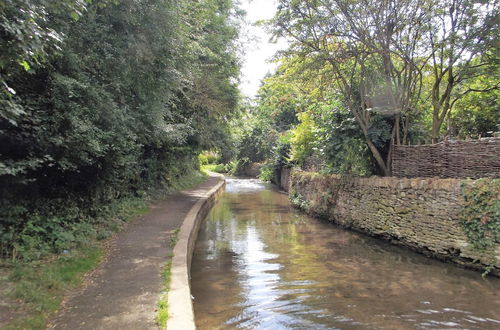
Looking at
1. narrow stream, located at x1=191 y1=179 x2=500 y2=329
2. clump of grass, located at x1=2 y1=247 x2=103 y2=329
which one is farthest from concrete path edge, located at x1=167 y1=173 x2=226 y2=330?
clump of grass, located at x1=2 y1=247 x2=103 y2=329

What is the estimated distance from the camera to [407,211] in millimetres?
9430

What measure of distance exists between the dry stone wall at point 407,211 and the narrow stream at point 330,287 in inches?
13.1

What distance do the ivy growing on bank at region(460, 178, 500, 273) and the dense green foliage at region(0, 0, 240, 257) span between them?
7180mm

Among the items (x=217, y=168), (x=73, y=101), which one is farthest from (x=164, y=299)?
(x=217, y=168)

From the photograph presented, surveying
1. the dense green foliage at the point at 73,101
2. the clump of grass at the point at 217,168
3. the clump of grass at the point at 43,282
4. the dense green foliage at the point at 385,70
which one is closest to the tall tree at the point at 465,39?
the dense green foliage at the point at 385,70

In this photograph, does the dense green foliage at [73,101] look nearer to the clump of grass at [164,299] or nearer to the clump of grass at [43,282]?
the clump of grass at [43,282]

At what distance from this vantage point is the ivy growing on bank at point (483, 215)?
22.8 ft

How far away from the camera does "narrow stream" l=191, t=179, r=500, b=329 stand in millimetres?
5359

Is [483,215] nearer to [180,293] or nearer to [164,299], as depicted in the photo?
[180,293]

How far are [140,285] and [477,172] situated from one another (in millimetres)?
7117

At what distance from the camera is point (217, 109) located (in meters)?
16.5

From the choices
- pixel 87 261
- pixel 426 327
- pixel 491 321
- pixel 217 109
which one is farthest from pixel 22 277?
pixel 217 109

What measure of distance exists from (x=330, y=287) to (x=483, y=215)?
3291 mm

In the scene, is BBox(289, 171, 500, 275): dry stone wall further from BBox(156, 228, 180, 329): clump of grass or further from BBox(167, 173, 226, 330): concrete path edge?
BBox(156, 228, 180, 329): clump of grass
